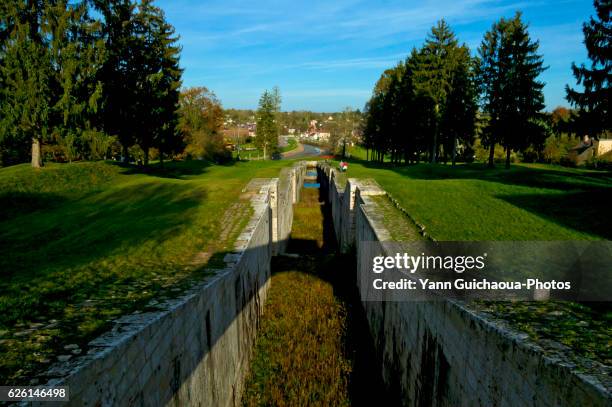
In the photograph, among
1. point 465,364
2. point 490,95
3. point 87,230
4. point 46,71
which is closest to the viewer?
point 465,364

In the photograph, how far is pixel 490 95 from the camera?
3064 centimetres

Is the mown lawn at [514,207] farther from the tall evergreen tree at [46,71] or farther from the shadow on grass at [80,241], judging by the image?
the tall evergreen tree at [46,71]

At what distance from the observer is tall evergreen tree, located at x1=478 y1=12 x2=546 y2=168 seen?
95.0ft

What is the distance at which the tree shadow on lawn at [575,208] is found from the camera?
1096 centimetres

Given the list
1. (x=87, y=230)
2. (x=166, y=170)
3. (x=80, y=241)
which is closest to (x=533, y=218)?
(x=80, y=241)

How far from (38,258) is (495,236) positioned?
38.3 feet

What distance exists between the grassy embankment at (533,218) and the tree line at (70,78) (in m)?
17.4

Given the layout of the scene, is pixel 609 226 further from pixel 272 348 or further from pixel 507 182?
pixel 272 348

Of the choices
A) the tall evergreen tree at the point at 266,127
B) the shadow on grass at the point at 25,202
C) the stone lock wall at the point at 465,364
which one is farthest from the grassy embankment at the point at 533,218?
the tall evergreen tree at the point at 266,127

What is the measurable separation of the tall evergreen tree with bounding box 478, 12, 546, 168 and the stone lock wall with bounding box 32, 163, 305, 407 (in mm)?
27829

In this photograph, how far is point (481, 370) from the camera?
13.5 ft

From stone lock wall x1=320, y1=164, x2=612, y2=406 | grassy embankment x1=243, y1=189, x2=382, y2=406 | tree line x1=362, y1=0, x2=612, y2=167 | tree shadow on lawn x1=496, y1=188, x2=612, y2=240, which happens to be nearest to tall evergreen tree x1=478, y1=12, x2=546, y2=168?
tree line x1=362, y1=0, x2=612, y2=167

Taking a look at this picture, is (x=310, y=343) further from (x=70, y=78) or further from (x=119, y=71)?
(x=119, y=71)

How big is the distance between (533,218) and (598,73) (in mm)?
9832
